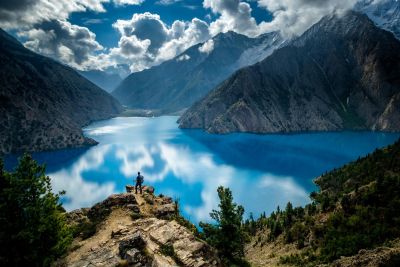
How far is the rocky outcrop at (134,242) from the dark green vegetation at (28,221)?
2.21 metres

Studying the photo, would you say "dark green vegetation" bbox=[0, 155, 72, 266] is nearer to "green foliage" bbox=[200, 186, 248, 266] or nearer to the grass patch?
the grass patch

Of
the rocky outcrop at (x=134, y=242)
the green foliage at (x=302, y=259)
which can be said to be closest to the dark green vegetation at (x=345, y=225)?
the green foliage at (x=302, y=259)

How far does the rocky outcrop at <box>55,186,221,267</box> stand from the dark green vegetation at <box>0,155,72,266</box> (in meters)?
2.21

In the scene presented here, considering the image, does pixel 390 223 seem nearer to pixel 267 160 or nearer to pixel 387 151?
pixel 387 151

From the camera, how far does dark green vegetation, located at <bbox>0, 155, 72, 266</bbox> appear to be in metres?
26.3

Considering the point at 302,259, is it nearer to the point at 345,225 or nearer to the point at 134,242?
the point at 345,225

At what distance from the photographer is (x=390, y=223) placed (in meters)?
42.9

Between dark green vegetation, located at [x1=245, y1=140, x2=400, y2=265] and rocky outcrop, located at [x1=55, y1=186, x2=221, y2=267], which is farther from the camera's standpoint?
dark green vegetation, located at [x1=245, y1=140, x2=400, y2=265]

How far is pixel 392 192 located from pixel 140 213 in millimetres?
38756

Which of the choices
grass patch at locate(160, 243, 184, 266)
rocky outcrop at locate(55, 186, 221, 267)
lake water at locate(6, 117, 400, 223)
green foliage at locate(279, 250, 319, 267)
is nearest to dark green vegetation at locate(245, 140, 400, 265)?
green foliage at locate(279, 250, 319, 267)

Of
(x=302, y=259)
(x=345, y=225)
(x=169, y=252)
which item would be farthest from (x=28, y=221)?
(x=345, y=225)

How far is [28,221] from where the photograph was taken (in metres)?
27.4

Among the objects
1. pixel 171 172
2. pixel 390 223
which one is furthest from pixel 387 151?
pixel 171 172

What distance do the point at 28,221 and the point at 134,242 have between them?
10131 mm
